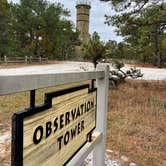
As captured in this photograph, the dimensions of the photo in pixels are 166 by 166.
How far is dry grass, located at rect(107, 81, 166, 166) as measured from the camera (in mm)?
4086

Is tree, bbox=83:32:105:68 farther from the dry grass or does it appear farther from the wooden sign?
the wooden sign

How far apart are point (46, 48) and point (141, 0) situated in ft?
84.7

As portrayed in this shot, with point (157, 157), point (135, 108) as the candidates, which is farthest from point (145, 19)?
point (157, 157)

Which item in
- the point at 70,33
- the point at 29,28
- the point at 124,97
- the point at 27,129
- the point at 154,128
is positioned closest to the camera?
the point at 27,129

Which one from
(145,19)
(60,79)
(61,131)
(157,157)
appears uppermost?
(145,19)

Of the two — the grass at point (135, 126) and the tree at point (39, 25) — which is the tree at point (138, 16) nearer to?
the grass at point (135, 126)

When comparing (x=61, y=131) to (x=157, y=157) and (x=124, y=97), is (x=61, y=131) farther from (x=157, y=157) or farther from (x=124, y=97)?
(x=124, y=97)

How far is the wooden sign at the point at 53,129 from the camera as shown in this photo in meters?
A: 1.24

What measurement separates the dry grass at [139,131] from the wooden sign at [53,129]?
214 centimetres

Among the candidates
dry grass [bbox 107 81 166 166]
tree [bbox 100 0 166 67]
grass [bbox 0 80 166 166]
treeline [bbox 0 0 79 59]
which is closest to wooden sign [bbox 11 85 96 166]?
grass [bbox 0 80 166 166]

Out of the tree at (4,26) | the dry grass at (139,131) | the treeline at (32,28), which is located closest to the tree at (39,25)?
the treeline at (32,28)

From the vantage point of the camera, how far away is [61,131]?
63.7 inches

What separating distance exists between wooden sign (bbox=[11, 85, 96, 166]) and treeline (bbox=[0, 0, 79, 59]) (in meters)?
28.2

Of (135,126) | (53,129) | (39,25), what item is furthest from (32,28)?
(53,129)
